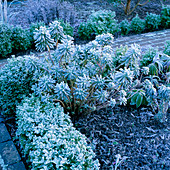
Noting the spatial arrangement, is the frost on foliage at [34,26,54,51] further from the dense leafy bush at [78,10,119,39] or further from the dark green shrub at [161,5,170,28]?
the dark green shrub at [161,5,170,28]

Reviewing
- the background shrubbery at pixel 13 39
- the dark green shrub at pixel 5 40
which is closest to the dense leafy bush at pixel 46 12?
the background shrubbery at pixel 13 39

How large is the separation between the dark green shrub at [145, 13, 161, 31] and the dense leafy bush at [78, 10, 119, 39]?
1.05m

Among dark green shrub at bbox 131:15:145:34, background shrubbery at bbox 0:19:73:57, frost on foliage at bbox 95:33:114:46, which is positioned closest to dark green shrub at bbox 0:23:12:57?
background shrubbery at bbox 0:19:73:57

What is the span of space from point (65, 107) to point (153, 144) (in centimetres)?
127

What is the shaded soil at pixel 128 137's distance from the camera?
2.43 metres

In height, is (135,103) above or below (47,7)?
below

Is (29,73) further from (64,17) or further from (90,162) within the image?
(64,17)

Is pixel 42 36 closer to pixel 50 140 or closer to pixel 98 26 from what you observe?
pixel 50 140

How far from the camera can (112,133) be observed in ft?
9.02

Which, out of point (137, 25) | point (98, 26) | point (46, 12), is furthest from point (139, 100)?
point (46, 12)

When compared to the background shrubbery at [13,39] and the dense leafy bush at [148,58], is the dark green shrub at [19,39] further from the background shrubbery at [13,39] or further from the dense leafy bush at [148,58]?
the dense leafy bush at [148,58]

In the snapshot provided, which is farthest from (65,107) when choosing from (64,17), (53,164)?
(64,17)

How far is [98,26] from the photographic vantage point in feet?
17.2

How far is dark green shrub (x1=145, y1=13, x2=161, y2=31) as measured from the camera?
5848 mm
